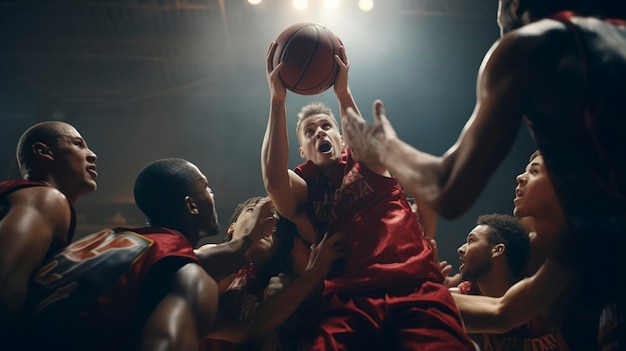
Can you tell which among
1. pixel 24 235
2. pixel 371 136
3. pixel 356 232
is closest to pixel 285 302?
pixel 356 232

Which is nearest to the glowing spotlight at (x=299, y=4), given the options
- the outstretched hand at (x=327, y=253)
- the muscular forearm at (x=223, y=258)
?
the muscular forearm at (x=223, y=258)

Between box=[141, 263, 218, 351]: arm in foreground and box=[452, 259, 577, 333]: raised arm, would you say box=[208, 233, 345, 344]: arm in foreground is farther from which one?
box=[452, 259, 577, 333]: raised arm

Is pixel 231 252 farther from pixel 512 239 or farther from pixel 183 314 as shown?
pixel 512 239

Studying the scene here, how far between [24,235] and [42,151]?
0.98m

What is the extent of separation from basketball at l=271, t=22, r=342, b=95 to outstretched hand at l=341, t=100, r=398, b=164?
945 mm

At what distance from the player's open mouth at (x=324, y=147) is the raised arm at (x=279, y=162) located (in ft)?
1.02

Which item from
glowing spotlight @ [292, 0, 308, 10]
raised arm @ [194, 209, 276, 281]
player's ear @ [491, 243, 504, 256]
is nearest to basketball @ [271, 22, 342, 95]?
raised arm @ [194, 209, 276, 281]

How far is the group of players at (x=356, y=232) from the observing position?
165 cm

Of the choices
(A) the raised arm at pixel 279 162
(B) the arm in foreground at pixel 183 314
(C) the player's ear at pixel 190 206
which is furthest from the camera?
(A) the raised arm at pixel 279 162

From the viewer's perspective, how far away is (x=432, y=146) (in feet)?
34.7

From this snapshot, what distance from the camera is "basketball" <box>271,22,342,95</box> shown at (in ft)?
10.2

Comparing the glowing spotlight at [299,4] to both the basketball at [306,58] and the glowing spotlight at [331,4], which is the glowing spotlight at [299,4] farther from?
the basketball at [306,58]

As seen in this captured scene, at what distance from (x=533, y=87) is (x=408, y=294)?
4.09 ft

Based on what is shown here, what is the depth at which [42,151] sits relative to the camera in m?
3.03
